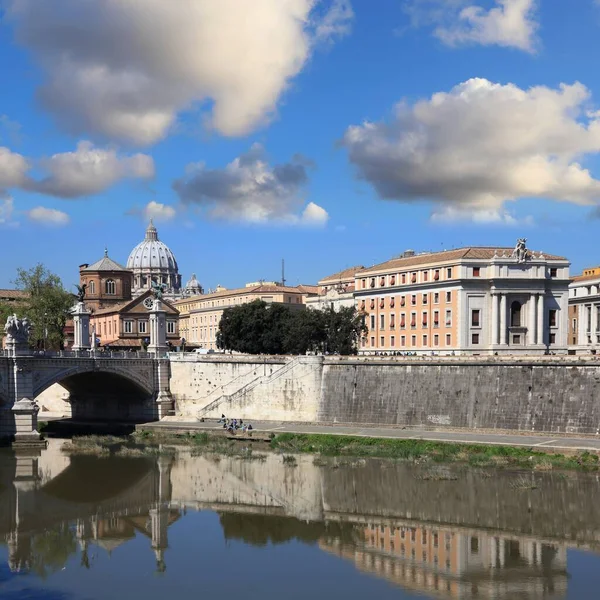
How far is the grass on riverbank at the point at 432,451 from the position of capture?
161 feet

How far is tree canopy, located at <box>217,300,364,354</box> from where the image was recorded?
86750 millimetres

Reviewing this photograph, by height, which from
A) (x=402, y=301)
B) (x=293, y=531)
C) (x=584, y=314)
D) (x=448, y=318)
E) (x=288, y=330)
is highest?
(x=402, y=301)

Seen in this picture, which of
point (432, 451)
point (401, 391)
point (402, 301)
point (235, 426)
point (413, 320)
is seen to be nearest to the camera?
point (432, 451)

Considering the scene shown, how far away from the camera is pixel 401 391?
63844 millimetres

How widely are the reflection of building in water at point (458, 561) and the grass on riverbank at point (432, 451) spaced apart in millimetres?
12049

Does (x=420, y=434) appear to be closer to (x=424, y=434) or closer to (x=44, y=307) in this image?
(x=424, y=434)

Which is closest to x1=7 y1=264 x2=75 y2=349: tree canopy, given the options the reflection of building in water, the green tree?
the green tree

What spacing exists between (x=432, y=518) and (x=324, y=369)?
28.5m

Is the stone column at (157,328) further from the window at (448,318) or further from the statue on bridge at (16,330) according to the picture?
the window at (448,318)

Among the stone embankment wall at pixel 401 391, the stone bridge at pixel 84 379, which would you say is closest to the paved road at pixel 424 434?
the stone embankment wall at pixel 401 391

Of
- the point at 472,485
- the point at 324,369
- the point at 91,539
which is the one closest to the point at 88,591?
the point at 91,539

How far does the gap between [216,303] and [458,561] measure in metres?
107

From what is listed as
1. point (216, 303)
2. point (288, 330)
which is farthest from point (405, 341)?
point (216, 303)

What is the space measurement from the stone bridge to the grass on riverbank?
16447 mm
